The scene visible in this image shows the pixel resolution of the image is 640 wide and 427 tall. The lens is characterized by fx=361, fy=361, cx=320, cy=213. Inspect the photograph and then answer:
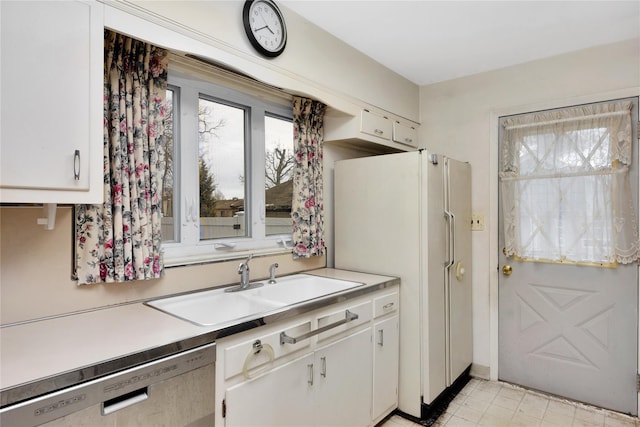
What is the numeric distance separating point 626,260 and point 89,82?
10.4ft

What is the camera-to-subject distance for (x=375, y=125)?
105 inches

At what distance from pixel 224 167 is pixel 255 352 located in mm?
1152

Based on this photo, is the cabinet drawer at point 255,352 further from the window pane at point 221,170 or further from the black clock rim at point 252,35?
the black clock rim at point 252,35

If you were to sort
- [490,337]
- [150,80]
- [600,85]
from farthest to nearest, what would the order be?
[490,337] → [600,85] → [150,80]

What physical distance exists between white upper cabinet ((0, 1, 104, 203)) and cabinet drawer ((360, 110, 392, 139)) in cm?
169

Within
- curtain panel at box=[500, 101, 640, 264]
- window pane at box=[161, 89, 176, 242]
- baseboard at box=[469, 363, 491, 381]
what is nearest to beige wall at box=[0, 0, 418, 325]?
window pane at box=[161, 89, 176, 242]

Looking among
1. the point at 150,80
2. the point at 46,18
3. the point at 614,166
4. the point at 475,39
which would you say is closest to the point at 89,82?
the point at 46,18

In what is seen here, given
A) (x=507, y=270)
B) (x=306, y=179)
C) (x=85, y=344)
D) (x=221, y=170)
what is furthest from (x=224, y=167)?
(x=507, y=270)

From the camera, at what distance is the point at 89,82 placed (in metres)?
1.22

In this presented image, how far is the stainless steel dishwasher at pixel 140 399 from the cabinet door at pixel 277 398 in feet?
0.45

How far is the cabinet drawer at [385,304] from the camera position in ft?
7.08

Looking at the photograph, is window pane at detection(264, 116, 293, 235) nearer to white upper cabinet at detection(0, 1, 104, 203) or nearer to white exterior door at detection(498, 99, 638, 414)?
white upper cabinet at detection(0, 1, 104, 203)

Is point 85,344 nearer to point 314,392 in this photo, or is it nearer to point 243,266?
point 243,266

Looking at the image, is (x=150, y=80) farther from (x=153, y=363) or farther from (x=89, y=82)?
(x=153, y=363)
